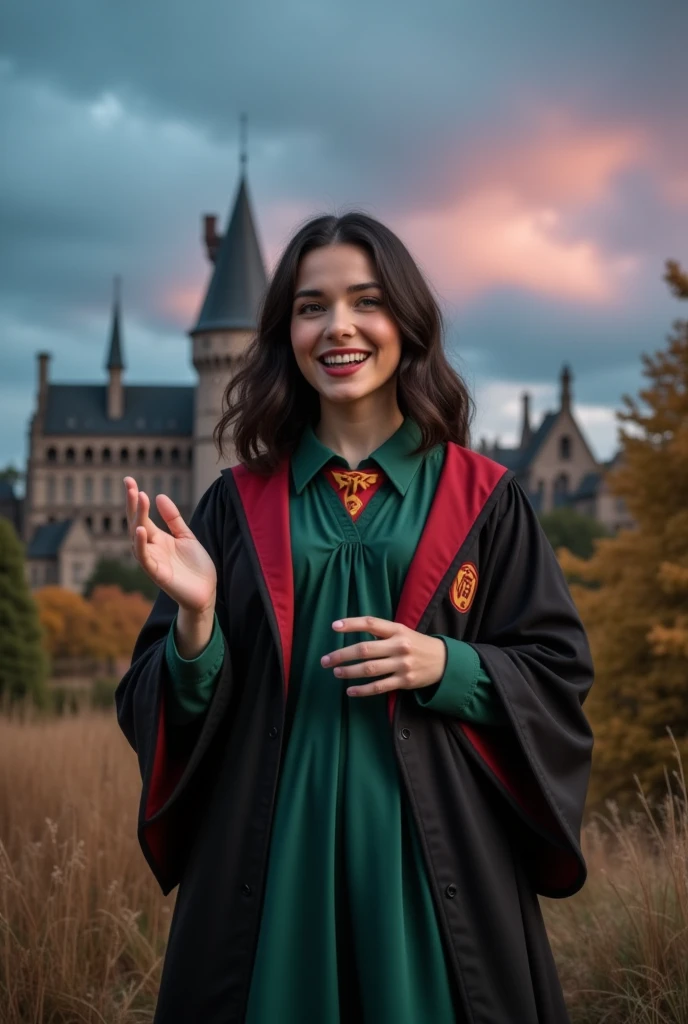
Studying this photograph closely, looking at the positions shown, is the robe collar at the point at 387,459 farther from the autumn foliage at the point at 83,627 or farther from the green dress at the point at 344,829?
the autumn foliage at the point at 83,627

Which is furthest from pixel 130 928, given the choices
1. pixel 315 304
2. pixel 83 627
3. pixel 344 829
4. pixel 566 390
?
pixel 566 390

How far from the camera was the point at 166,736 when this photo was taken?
2211 mm

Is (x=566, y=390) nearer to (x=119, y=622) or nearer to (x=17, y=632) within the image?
(x=119, y=622)

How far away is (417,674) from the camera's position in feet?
6.66

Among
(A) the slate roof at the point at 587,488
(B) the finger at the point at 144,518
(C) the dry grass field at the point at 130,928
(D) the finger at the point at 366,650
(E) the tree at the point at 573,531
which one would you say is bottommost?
(C) the dry grass field at the point at 130,928

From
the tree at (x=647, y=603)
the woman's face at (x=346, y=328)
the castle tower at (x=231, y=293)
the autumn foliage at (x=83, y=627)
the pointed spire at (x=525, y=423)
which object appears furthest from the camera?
the pointed spire at (x=525, y=423)

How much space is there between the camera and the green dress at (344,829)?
2.05 meters

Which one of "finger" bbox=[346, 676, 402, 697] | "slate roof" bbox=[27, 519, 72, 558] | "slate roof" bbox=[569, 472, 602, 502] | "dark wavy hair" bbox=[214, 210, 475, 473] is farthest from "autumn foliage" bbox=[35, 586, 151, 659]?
"slate roof" bbox=[569, 472, 602, 502]

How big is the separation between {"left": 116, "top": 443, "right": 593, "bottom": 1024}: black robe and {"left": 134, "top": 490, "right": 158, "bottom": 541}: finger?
0.73 ft

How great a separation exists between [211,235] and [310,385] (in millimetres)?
90206

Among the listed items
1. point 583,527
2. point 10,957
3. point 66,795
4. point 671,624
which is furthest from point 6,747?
point 583,527

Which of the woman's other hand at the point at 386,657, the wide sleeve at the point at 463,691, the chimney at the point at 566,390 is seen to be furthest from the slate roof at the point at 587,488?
the woman's other hand at the point at 386,657

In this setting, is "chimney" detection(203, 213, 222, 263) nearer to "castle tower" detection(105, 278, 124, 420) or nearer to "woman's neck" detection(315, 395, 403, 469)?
"castle tower" detection(105, 278, 124, 420)

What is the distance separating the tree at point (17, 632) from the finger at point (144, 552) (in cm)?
1482
